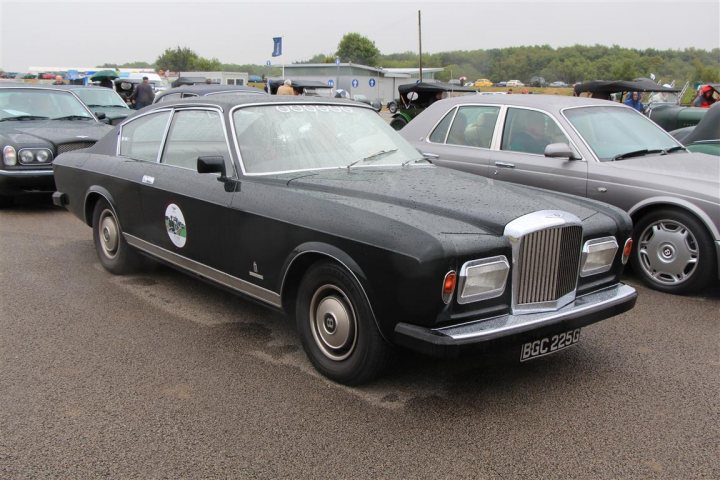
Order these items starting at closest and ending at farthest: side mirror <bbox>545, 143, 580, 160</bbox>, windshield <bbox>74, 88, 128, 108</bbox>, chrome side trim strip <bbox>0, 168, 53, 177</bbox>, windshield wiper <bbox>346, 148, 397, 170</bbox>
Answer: windshield wiper <bbox>346, 148, 397, 170</bbox>, side mirror <bbox>545, 143, 580, 160</bbox>, chrome side trim strip <bbox>0, 168, 53, 177</bbox>, windshield <bbox>74, 88, 128, 108</bbox>

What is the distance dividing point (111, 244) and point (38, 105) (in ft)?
16.7

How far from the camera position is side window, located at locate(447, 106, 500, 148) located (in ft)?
22.7

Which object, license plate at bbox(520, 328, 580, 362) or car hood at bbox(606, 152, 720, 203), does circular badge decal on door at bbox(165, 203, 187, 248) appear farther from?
car hood at bbox(606, 152, 720, 203)

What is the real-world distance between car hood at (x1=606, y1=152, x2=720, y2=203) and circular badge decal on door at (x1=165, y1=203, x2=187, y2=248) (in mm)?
3876

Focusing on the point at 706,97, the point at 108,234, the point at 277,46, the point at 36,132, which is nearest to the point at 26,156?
the point at 36,132

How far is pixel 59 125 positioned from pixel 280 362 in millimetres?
6818

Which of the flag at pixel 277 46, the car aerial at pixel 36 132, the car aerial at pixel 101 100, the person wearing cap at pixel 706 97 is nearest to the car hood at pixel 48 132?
the car aerial at pixel 36 132

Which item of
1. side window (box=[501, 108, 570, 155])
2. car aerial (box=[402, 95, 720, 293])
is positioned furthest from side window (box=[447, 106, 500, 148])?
side window (box=[501, 108, 570, 155])

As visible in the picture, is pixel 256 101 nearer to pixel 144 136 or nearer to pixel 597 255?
pixel 144 136

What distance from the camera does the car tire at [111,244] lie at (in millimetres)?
5586

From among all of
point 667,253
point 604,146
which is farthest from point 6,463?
point 604,146

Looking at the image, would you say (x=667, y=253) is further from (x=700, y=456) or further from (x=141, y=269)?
(x=141, y=269)

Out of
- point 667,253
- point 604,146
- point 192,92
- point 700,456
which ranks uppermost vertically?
point 192,92

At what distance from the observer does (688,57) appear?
241 feet
